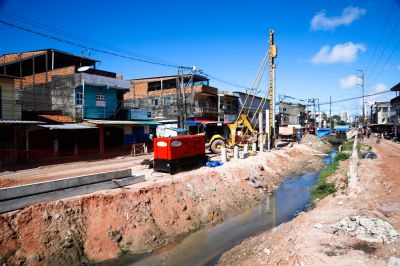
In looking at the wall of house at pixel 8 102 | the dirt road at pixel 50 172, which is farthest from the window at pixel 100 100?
the dirt road at pixel 50 172

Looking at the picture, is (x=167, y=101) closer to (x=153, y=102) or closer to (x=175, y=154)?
(x=153, y=102)

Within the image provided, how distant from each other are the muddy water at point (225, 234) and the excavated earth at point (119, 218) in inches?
20.8

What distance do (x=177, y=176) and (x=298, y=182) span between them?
1212 centimetres

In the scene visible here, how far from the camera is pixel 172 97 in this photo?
4388cm

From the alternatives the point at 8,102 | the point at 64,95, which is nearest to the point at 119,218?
the point at 8,102

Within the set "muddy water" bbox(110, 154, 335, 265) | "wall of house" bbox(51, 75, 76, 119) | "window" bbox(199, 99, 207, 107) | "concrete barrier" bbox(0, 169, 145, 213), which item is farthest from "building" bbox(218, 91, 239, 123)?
"concrete barrier" bbox(0, 169, 145, 213)

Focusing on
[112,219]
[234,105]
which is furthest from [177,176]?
[234,105]

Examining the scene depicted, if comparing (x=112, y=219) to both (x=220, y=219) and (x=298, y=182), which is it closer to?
(x=220, y=219)

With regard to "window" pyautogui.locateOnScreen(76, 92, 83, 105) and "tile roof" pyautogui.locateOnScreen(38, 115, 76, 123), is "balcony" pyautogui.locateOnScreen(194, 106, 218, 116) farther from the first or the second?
"tile roof" pyautogui.locateOnScreen(38, 115, 76, 123)

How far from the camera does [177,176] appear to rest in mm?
18109

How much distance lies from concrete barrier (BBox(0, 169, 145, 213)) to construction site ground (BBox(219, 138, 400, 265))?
6905 millimetres

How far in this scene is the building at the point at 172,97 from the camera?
43.6 meters

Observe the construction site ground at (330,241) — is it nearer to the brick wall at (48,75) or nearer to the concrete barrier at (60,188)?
the concrete barrier at (60,188)

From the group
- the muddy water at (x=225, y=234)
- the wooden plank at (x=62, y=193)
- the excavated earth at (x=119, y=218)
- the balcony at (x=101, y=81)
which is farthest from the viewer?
the balcony at (x=101, y=81)
